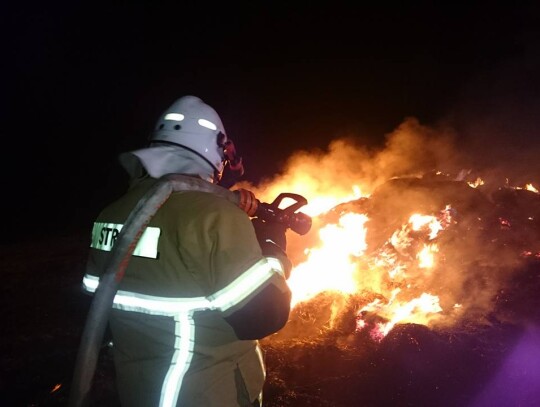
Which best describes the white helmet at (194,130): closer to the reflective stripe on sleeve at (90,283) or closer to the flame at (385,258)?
the reflective stripe on sleeve at (90,283)

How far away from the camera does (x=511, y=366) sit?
528 centimetres

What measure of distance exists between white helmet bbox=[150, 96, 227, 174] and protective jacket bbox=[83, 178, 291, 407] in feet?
1.72

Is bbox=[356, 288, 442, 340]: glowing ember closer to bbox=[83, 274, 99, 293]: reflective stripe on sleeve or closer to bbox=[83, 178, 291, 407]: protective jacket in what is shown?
bbox=[83, 178, 291, 407]: protective jacket

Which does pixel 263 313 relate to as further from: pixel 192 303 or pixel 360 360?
pixel 360 360

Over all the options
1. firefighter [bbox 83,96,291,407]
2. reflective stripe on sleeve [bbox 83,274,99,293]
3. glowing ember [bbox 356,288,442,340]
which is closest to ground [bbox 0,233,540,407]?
glowing ember [bbox 356,288,442,340]

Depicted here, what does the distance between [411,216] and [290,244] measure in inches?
127

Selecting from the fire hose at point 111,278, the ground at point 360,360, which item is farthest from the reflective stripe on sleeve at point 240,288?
the ground at point 360,360

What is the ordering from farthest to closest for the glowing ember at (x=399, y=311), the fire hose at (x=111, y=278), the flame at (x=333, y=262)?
the flame at (x=333, y=262)
the glowing ember at (x=399, y=311)
the fire hose at (x=111, y=278)

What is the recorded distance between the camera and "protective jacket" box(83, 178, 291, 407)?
5.07ft

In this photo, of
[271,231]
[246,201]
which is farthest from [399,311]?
[246,201]

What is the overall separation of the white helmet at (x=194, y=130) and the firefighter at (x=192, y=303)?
0.28 meters

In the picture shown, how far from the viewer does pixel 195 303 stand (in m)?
1.61

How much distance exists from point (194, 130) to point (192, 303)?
1.06 m

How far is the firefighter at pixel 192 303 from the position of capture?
1548mm
